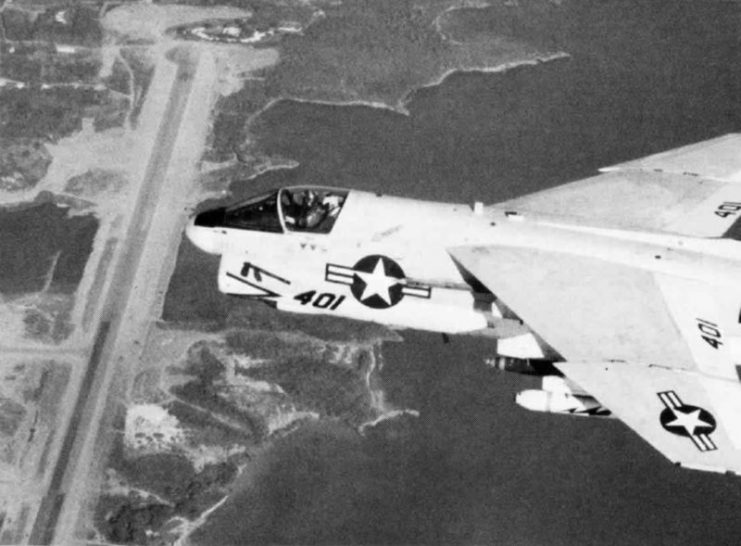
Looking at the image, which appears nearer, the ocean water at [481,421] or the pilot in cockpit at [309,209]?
the ocean water at [481,421]

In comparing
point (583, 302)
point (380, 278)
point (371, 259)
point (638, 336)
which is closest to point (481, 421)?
point (583, 302)

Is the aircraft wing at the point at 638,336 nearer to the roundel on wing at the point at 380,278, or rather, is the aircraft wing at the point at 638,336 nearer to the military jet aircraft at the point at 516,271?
the military jet aircraft at the point at 516,271

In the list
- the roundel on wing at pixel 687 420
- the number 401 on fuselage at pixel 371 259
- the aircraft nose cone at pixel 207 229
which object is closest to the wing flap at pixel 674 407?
the roundel on wing at pixel 687 420

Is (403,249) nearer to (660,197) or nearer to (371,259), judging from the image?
(371,259)

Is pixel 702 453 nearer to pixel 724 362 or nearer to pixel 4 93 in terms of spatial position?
pixel 724 362

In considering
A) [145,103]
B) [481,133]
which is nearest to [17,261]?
[145,103]

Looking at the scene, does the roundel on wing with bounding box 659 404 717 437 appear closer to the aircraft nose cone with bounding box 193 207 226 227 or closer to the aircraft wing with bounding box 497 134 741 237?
the aircraft wing with bounding box 497 134 741 237
